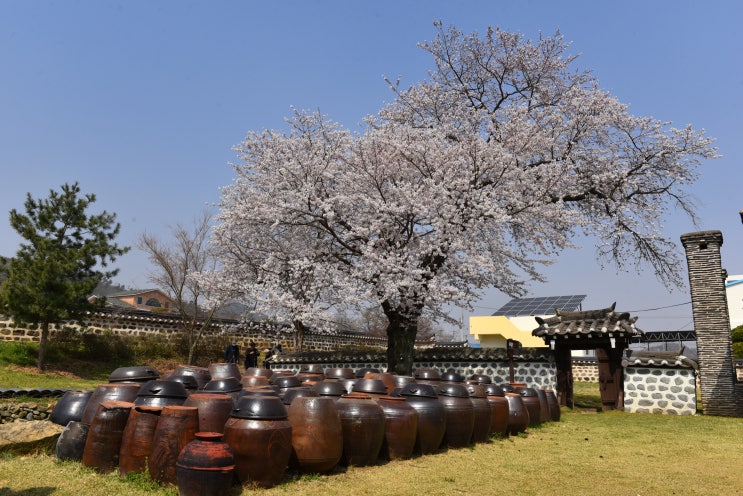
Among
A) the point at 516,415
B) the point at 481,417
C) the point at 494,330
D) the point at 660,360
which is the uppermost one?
the point at 494,330

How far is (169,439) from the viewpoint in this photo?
5250 mm

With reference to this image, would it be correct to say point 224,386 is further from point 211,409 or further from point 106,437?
point 106,437

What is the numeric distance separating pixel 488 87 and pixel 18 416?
13.8 meters

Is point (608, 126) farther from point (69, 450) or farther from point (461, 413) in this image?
point (69, 450)

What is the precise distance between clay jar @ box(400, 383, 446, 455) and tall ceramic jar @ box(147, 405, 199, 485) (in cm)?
306

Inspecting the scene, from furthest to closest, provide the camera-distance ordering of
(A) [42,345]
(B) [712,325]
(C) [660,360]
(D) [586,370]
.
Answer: (D) [586,370]
(A) [42,345]
(C) [660,360]
(B) [712,325]

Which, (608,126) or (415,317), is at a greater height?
(608,126)

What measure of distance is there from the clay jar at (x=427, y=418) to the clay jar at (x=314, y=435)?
1.57 metres

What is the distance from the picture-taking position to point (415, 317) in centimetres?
1350

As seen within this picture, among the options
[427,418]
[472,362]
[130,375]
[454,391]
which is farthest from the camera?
[472,362]

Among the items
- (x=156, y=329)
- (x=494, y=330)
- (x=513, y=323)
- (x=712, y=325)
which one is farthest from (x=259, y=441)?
(x=513, y=323)

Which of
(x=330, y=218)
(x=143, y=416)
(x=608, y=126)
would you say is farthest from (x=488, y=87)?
(x=143, y=416)

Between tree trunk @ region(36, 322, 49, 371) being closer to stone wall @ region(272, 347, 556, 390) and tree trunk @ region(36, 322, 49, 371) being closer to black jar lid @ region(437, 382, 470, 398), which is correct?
stone wall @ region(272, 347, 556, 390)

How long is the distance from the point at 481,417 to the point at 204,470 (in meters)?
4.83
